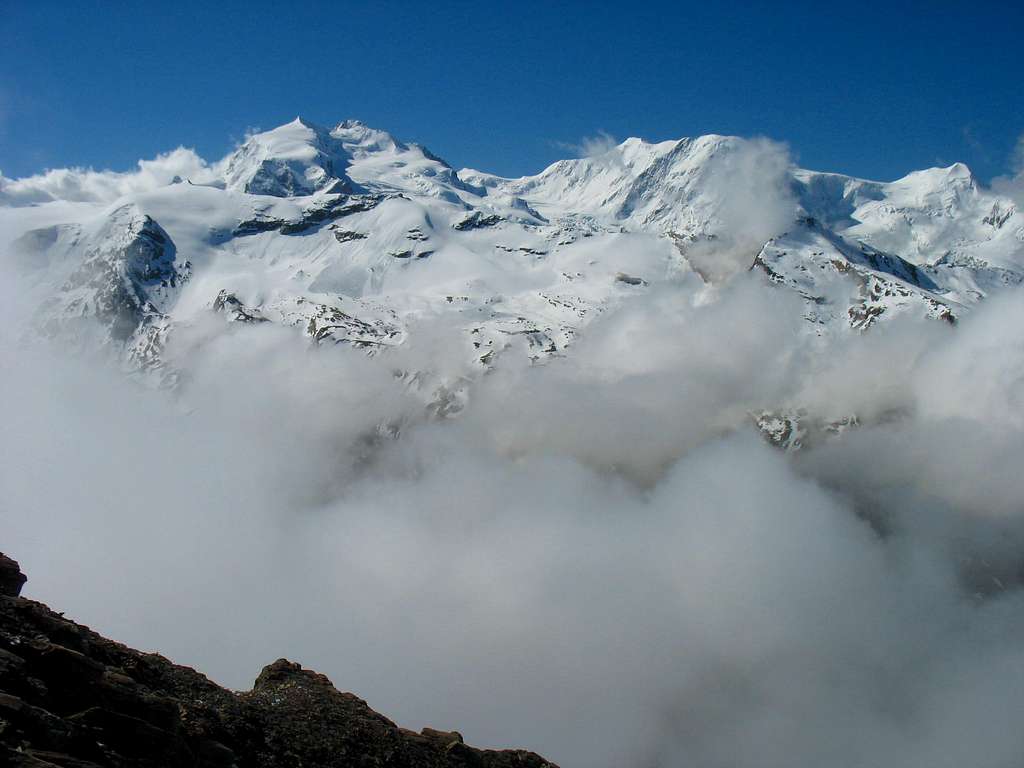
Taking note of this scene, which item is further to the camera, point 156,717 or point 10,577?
point 10,577

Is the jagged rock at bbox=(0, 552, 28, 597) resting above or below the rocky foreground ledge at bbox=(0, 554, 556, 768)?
above

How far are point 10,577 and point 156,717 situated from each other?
54.4 feet

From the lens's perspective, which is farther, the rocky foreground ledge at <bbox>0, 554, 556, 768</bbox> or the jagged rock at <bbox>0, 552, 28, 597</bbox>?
the jagged rock at <bbox>0, 552, 28, 597</bbox>

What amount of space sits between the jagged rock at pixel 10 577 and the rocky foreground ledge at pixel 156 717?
9cm

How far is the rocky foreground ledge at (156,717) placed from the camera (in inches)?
1385

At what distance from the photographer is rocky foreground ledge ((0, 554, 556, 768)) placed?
3519 cm

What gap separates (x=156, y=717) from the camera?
41188 mm

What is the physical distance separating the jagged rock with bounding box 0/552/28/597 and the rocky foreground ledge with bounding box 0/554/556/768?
0.09 metres

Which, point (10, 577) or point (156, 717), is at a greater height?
point (10, 577)

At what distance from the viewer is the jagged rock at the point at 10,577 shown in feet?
156

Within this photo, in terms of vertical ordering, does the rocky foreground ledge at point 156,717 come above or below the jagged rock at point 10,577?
below

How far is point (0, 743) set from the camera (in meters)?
30.6

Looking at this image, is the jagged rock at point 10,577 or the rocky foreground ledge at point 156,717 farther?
the jagged rock at point 10,577

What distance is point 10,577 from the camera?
4853cm
